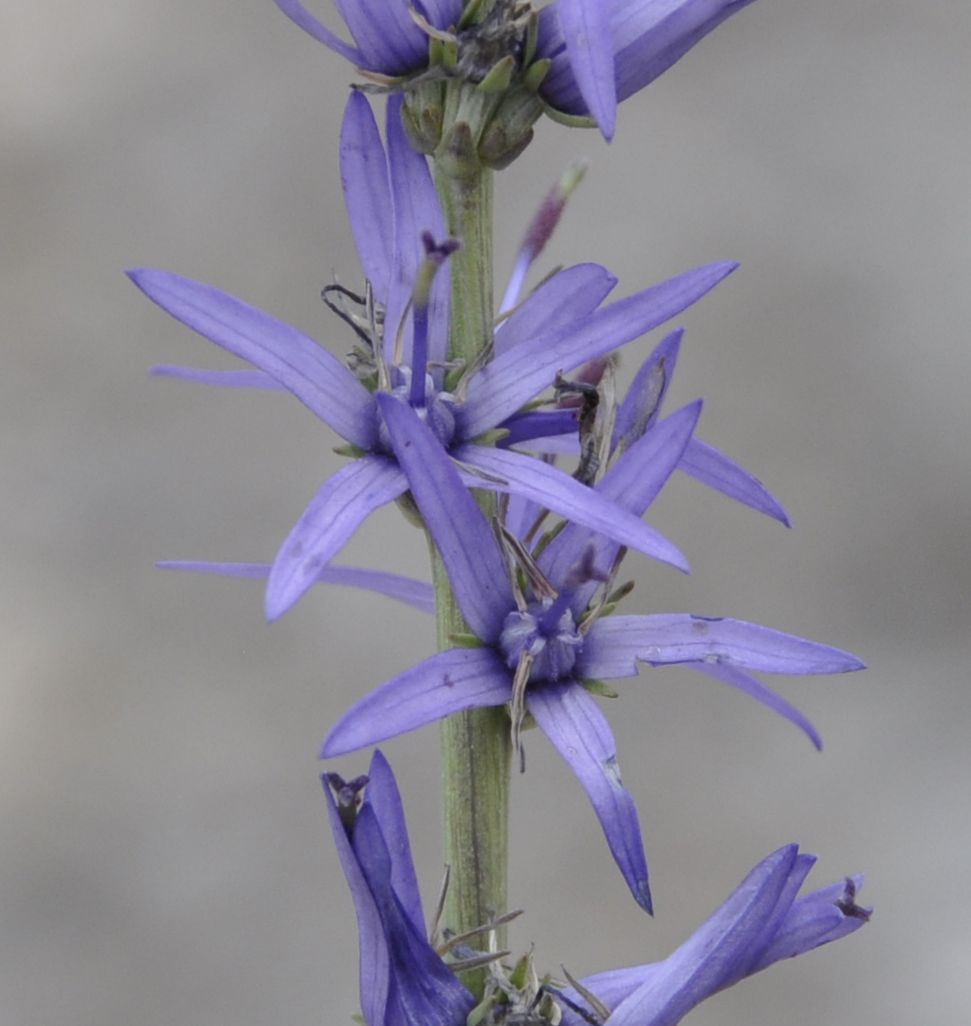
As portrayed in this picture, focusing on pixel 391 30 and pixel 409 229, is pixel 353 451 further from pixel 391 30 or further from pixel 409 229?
pixel 391 30

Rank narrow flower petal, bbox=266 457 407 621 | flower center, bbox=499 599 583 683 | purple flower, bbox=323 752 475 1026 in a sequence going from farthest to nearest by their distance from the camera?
flower center, bbox=499 599 583 683 → purple flower, bbox=323 752 475 1026 → narrow flower petal, bbox=266 457 407 621

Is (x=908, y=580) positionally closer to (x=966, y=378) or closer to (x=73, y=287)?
(x=966, y=378)

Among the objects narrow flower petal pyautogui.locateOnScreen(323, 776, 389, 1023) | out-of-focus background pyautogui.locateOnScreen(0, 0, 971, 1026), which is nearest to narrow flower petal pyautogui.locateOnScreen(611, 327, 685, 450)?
narrow flower petal pyautogui.locateOnScreen(323, 776, 389, 1023)

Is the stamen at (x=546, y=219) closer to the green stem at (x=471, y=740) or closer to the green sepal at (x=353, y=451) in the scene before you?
the green stem at (x=471, y=740)

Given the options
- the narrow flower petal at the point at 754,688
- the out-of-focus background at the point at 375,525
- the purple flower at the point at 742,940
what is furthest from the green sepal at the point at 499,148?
the out-of-focus background at the point at 375,525

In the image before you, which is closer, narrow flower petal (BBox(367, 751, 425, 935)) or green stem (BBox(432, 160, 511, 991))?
narrow flower petal (BBox(367, 751, 425, 935))

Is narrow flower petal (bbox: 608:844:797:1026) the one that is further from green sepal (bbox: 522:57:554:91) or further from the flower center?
green sepal (bbox: 522:57:554:91)

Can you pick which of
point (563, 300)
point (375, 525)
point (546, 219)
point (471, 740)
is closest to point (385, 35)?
point (563, 300)

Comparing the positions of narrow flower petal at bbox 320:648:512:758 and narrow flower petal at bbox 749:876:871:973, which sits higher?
narrow flower petal at bbox 320:648:512:758
